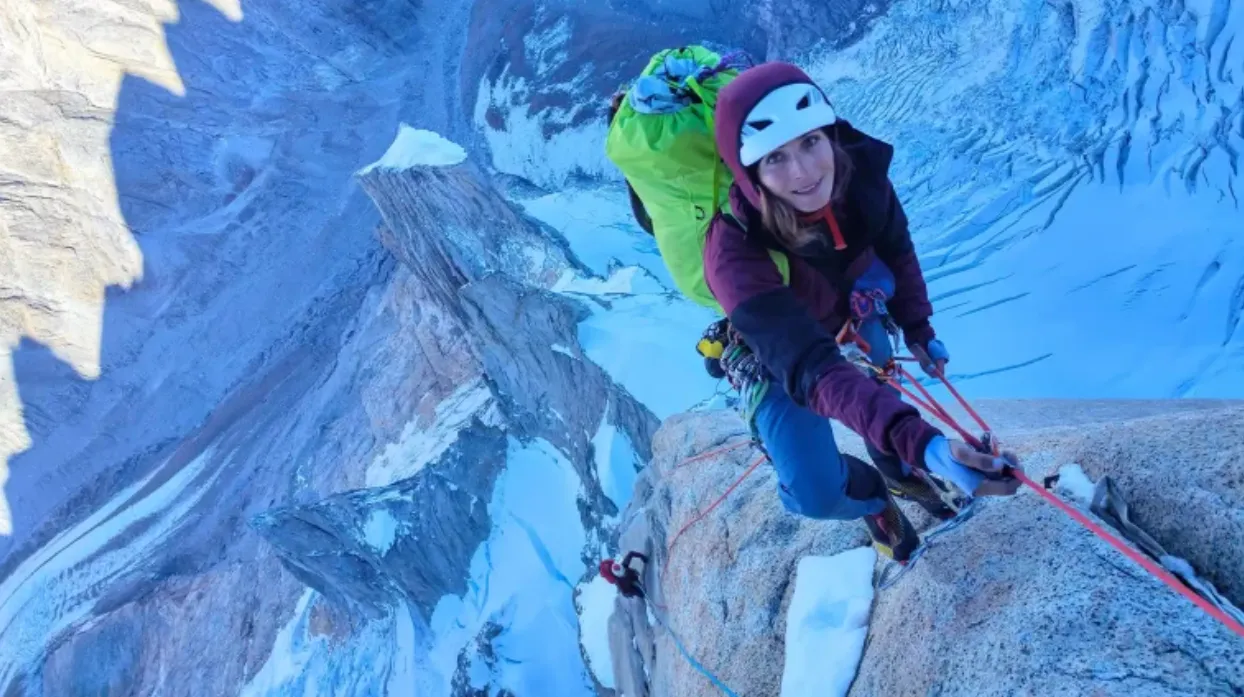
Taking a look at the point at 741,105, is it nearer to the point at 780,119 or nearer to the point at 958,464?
the point at 780,119

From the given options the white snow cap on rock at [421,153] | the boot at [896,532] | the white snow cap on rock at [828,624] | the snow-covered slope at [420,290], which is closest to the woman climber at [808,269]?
the boot at [896,532]

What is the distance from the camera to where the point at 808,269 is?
8.86 feet

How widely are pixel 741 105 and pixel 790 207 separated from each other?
356 mm

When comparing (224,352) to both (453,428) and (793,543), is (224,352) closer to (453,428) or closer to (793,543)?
(453,428)

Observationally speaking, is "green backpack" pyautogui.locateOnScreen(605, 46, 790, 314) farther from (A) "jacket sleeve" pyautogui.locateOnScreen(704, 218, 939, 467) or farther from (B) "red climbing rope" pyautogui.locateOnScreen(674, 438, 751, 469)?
(B) "red climbing rope" pyautogui.locateOnScreen(674, 438, 751, 469)

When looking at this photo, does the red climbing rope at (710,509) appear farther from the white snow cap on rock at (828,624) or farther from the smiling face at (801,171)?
the smiling face at (801,171)

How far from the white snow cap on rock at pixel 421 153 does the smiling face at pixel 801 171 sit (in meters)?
14.7

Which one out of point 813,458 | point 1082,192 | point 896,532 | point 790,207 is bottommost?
point 1082,192

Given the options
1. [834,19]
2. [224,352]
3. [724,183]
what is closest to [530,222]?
[834,19]

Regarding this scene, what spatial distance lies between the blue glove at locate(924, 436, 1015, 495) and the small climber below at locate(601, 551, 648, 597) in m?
4.49

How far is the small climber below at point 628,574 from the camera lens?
636 centimetres

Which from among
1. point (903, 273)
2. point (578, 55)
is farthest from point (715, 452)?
point (578, 55)

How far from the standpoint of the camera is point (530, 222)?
16.4 metres

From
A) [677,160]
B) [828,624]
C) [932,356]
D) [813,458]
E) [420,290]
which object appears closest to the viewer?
[677,160]
